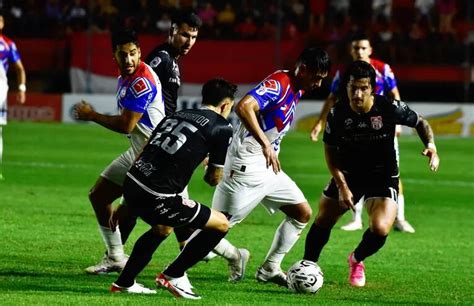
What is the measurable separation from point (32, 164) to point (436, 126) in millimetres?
12644

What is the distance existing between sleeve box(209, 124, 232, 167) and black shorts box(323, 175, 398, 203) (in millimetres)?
1780

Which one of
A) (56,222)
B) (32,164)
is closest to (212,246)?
(56,222)

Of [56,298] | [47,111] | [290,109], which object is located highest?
[290,109]

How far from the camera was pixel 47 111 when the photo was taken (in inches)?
1342

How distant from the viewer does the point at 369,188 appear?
10.7m

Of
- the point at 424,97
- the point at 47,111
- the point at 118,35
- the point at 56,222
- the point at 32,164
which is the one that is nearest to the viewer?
the point at 118,35

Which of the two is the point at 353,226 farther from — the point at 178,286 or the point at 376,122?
the point at 178,286

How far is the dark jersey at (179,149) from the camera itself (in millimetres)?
9055

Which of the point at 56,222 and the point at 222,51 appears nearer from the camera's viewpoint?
the point at 56,222

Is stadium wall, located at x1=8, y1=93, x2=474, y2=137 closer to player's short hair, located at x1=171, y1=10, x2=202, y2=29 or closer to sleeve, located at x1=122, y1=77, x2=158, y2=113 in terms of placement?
player's short hair, located at x1=171, y1=10, x2=202, y2=29

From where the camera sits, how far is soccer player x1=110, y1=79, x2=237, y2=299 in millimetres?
9062

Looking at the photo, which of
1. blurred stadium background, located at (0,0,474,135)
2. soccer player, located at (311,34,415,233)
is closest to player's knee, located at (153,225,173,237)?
soccer player, located at (311,34,415,233)

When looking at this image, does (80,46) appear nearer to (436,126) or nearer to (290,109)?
(436,126)

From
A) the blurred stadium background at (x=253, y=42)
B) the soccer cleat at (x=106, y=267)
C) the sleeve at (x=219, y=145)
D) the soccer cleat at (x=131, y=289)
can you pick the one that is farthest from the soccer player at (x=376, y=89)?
the blurred stadium background at (x=253, y=42)
